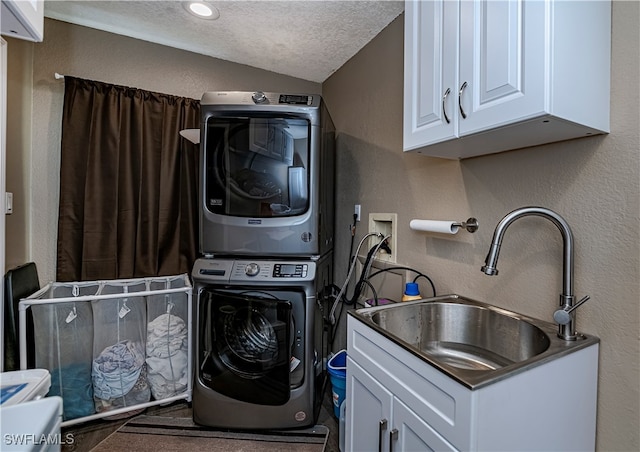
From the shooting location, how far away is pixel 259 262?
1678 millimetres

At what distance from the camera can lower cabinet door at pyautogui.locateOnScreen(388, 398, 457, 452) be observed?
0.80 metres

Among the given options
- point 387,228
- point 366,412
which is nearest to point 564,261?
point 366,412

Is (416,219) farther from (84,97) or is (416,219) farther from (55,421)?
(84,97)

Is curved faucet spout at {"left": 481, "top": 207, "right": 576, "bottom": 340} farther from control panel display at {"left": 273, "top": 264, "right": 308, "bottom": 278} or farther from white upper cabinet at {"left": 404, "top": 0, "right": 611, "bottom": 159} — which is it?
control panel display at {"left": 273, "top": 264, "right": 308, "bottom": 278}

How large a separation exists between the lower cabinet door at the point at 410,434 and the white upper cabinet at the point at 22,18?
60.4 inches

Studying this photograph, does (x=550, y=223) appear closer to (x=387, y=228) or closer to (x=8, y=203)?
(x=387, y=228)

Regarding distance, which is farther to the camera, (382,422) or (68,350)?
(68,350)

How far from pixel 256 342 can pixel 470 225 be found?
1241 mm

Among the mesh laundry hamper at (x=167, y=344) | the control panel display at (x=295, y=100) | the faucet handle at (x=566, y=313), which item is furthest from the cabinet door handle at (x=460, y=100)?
the mesh laundry hamper at (x=167, y=344)

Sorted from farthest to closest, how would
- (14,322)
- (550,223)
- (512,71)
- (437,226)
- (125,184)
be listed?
(125,184), (14,322), (437,226), (550,223), (512,71)

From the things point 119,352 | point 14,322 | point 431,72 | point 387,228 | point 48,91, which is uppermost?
point 48,91

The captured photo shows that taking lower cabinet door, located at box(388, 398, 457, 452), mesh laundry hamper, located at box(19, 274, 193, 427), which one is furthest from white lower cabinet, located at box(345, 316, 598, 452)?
mesh laundry hamper, located at box(19, 274, 193, 427)

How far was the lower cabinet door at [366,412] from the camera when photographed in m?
1.00

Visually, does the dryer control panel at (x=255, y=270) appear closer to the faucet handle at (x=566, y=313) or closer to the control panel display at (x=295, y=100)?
the control panel display at (x=295, y=100)
